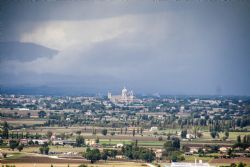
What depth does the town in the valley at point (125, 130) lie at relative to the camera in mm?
19016

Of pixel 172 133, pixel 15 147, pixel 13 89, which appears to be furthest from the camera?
pixel 13 89

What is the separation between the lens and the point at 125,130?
26.9 m

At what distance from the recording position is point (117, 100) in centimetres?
4178

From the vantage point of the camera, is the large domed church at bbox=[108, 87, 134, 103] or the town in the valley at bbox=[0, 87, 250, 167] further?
the large domed church at bbox=[108, 87, 134, 103]

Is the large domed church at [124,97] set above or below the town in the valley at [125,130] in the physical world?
above

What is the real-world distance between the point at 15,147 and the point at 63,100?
18354 mm

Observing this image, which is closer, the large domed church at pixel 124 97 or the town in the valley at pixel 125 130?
the town in the valley at pixel 125 130

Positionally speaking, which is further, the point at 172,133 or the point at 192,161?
the point at 172,133

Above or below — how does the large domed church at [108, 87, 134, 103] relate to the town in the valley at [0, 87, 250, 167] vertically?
above

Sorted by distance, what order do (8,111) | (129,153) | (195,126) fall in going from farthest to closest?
(8,111) → (195,126) → (129,153)

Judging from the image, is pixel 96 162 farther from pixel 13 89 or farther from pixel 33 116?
pixel 13 89

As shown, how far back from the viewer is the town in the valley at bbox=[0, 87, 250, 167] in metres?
19.0

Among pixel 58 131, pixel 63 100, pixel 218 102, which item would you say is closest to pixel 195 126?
pixel 58 131

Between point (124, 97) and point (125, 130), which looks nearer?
point (125, 130)
